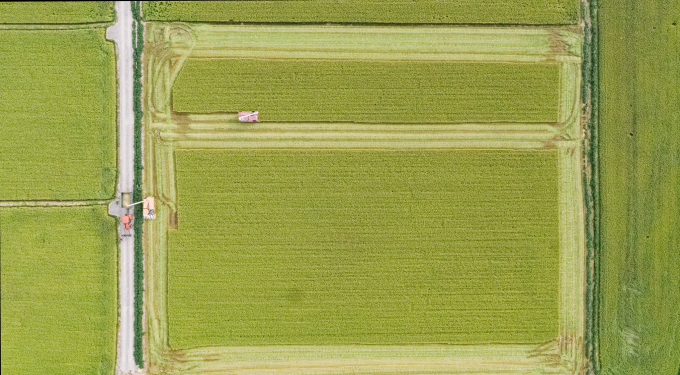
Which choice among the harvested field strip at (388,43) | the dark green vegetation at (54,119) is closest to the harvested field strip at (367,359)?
the dark green vegetation at (54,119)

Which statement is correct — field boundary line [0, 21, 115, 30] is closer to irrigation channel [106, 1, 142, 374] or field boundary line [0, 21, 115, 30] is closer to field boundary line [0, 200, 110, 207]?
irrigation channel [106, 1, 142, 374]

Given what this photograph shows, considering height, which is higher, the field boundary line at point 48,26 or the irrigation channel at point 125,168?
the field boundary line at point 48,26

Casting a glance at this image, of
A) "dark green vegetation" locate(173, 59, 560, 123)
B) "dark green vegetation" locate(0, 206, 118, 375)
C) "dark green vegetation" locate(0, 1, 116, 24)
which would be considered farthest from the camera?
"dark green vegetation" locate(173, 59, 560, 123)

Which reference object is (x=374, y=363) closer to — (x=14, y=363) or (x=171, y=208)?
(x=171, y=208)

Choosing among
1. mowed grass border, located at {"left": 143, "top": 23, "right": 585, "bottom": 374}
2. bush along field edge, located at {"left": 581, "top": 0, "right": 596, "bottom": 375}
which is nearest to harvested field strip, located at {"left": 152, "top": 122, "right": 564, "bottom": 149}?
mowed grass border, located at {"left": 143, "top": 23, "right": 585, "bottom": 374}

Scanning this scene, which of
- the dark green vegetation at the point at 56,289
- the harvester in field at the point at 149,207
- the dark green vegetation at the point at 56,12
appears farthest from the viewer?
the dark green vegetation at the point at 56,12

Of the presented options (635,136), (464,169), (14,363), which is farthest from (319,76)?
(14,363)

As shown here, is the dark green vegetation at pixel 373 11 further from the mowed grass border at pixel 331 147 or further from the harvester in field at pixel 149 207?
the harvester in field at pixel 149 207

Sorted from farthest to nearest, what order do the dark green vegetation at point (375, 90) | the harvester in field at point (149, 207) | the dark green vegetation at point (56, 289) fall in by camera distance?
the dark green vegetation at point (375, 90)
the dark green vegetation at point (56, 289)
the harvester in field at point (149, 207)
